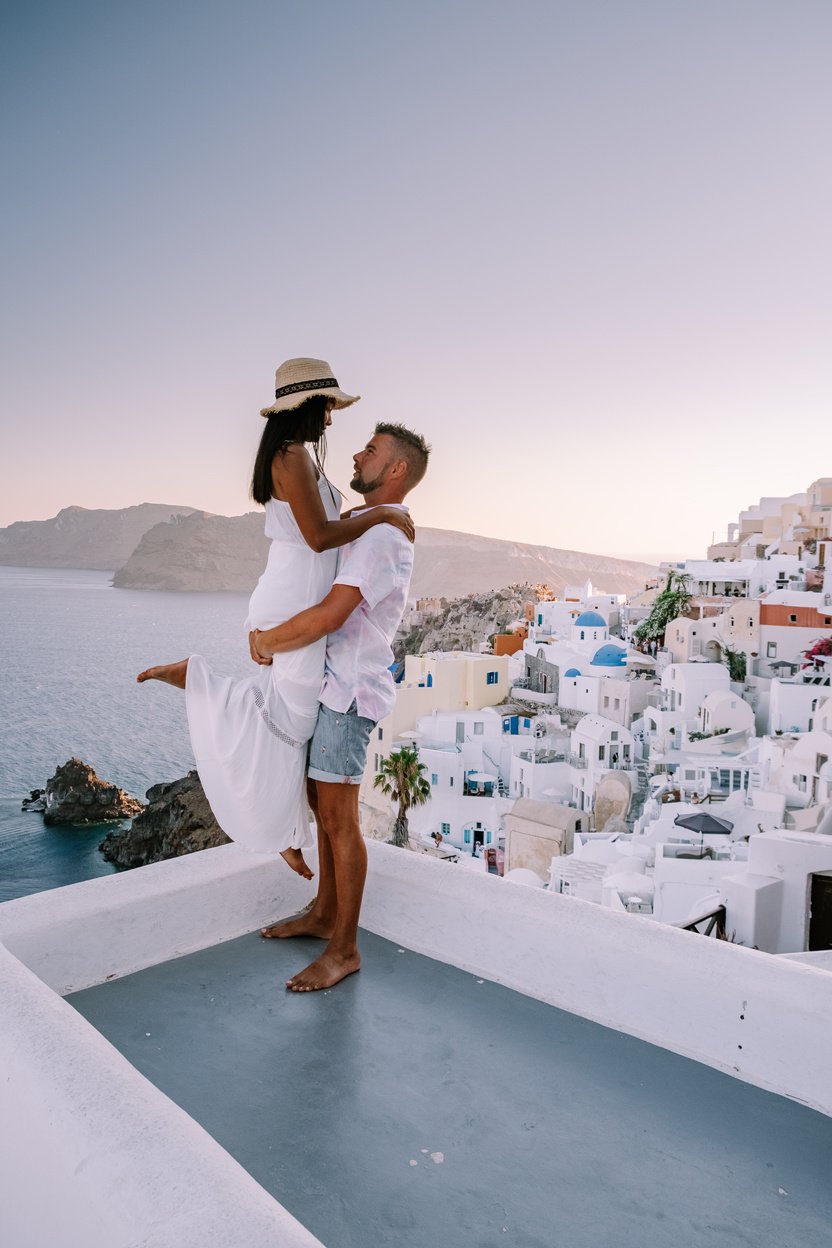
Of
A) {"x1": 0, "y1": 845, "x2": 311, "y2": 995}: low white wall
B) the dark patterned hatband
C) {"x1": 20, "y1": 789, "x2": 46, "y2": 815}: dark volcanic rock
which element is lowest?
{"x1": 20, "y1": 789, "x2": 46, "y2": 815}: dark volcanic rock

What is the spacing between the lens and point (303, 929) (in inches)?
81.3

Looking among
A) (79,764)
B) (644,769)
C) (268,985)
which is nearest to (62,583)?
(79,764)

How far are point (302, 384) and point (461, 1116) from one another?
4.92 ft

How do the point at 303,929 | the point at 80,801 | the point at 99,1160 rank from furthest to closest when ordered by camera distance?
the point at 80,801, the point at 303,929, the point at 99,1160

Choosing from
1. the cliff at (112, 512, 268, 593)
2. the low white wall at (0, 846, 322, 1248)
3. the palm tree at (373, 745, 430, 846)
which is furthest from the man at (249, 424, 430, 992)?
the cliff at (112, 512, 268, 593)

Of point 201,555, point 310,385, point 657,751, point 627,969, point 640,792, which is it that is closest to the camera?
point 627,969

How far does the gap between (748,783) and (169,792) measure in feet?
50.3

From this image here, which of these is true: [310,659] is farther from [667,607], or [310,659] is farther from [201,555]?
[201,555]

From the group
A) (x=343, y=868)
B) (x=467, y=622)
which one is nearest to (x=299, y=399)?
(x=343, y=868)

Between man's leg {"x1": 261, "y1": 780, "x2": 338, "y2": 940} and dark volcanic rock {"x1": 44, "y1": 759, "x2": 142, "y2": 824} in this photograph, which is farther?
dark volcanic rock {"x1": 44, "y1": 759, "x2": 142, "y2": 824}

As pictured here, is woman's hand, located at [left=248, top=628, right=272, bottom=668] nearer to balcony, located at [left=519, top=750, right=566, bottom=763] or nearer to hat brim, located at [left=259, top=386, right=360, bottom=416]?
hat brim, located at [left=259, top=386, right=360, bottom=416]

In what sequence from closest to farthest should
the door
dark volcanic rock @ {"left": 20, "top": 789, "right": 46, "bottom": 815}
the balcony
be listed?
the door → the balcony → dark volcanic rock @ {"left": 20, "top": 789, "right": 46, "bottom": 815}

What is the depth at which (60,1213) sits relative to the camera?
3.05 feet

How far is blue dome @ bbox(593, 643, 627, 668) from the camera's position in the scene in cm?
2586
